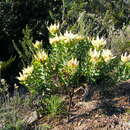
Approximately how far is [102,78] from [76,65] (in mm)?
513

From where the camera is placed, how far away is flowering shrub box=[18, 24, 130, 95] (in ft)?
11.2

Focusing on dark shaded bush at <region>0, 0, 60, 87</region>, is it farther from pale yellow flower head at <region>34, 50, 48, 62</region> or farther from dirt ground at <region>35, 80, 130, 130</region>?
pale yellow flower head at <region>34, 50, 48, 62</region>

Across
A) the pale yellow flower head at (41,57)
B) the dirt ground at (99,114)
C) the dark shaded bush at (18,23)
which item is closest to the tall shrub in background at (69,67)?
the pale yellow flower head at (41,57)

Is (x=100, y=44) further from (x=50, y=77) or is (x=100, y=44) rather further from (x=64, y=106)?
(x=64, y=106)

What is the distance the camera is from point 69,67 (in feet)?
10.8

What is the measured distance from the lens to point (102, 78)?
362cm

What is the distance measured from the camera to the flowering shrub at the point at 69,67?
343cm

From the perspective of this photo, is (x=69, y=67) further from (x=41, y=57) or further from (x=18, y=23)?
(x=18, y=23)

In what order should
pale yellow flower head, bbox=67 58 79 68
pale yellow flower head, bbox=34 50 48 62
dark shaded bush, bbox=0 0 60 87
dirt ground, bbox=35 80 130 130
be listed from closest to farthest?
pale yellow flower head, bbox=67 58 79 68, pale yellow flower head, bbox=34 50 48 62, dirt ground, bbox=35 80 130 130, dark shaded bush, bbox=0 0 60 87

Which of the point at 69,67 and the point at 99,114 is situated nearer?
the point at 69,67

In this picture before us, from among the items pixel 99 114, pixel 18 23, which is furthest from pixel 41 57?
pixel 18 23

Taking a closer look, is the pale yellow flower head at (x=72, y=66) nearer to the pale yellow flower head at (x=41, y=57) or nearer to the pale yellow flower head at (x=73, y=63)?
the pale yellow flower head at (x=73, y=63)

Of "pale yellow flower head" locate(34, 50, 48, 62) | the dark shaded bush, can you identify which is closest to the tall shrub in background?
"pale yellow flower head" locate(34, 50, 48, 62)

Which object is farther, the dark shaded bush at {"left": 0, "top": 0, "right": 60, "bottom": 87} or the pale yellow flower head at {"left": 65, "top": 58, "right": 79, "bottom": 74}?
the dark shaded bush at {"left": 0, "top": 0, "right": 60, "bottom": 87}
